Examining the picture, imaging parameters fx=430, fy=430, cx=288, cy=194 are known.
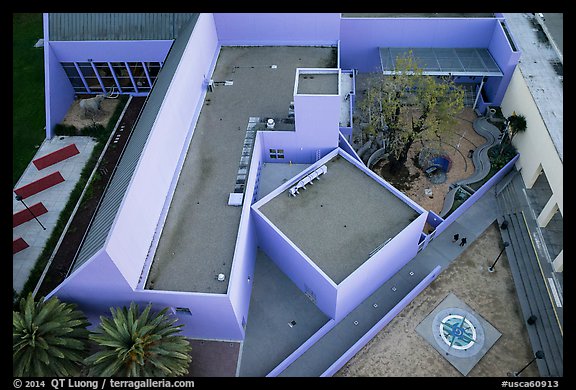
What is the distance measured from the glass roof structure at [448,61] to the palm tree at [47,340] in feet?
118

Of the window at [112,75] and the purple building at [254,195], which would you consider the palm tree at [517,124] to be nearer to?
the purple building at [254,195]

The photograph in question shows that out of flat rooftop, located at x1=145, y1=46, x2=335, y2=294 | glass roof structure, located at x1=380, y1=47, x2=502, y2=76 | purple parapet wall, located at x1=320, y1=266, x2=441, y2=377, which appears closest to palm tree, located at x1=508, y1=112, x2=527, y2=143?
glass roof structure, located at x1=380, y1=47, x2=502, y2=76

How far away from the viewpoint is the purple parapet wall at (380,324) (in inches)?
1160

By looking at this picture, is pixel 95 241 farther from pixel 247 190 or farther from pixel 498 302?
pixel 498 302

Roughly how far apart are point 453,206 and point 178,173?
77.1ft

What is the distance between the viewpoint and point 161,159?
3125cm

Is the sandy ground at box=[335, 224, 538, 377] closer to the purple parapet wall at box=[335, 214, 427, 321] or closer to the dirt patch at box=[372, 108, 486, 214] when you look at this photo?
the purple parapet wall at box=[335, 214, 427, 321]

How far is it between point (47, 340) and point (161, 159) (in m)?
13.6

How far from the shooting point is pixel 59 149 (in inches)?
1738

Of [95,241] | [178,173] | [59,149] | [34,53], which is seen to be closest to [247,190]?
[178,173]

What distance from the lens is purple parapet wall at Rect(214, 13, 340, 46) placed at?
136 feet

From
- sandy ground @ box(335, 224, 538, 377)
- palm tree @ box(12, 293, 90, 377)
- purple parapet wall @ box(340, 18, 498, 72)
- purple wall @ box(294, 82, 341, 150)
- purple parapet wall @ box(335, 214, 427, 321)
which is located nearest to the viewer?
palm tree @ box(12, 293, 90, 377)

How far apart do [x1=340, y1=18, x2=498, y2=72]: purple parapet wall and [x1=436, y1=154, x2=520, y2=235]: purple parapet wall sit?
14873mm

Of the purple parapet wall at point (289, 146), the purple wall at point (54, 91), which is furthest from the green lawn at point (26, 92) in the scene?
the purple parapet wall at point (289, 146)
